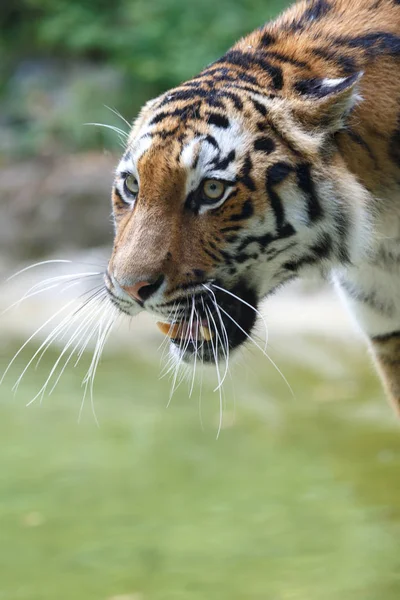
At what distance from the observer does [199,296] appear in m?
2.33

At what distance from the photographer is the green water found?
115 inches

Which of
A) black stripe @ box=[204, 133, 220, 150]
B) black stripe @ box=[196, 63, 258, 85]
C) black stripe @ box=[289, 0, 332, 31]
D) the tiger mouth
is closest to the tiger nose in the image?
the tiger mouth

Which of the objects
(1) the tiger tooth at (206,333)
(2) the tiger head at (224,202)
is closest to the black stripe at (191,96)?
(2) the tiger head at (224,202)

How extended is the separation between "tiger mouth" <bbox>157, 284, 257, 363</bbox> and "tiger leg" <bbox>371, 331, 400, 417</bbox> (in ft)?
1.89

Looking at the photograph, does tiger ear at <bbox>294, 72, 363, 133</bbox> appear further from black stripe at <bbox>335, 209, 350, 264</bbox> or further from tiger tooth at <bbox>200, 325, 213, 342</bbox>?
tiger tooth at <bbox>200, 325, 213, 342</bbox>

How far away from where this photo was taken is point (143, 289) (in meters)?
2.28

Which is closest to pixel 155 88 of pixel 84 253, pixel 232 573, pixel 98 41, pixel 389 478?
pixel 98 41

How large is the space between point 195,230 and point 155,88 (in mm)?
8543

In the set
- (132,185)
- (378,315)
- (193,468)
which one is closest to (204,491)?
(193,468)

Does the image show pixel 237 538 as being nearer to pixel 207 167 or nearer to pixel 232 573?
pixel 232 573

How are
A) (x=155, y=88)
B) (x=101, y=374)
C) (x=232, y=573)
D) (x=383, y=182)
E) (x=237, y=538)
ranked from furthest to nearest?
(x=155, y=88)
(x=101, y=374)
(x=237, y=538)
(x=232, y=573)
(x=383, y=182)

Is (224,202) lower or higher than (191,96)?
lower

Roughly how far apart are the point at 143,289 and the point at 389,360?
1.02m

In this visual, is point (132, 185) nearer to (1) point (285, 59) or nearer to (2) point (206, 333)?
(2) point (206, 333)
